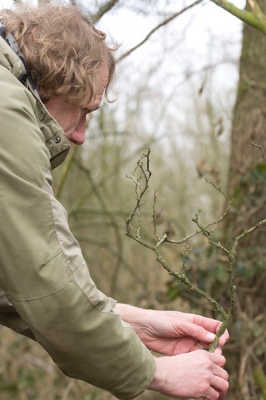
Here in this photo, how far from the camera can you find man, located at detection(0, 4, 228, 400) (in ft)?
5.85

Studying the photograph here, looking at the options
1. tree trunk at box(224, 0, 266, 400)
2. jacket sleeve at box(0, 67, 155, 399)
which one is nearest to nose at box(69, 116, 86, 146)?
jacket sleeve at box(0, 67, 155, 399)

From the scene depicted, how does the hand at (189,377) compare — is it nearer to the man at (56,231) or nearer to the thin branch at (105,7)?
the man at (56,231)

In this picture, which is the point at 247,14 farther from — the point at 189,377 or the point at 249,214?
the point at 249,214

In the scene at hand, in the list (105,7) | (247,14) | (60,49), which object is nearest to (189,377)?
(60,49)

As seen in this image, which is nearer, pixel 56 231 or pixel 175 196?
pixel 56 231

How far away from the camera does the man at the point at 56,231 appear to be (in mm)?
1783

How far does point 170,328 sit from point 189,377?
45 centimetres

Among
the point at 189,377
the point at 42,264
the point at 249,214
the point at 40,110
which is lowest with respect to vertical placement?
the point at 249,214

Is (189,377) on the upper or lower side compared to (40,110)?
lower

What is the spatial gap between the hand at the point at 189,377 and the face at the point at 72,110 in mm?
847

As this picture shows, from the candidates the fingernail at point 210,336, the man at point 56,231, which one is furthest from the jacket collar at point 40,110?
the fingernail at point 210,336

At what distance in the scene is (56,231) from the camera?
183cm

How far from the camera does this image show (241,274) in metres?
4.50

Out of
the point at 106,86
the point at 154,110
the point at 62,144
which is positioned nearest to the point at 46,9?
the point at 106,86
